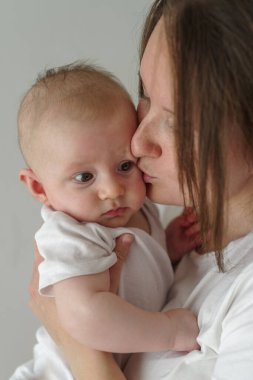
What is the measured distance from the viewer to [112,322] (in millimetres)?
878

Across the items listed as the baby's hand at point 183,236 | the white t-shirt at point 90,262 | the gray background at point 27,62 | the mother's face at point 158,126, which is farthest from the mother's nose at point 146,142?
the gray background at point 27,62

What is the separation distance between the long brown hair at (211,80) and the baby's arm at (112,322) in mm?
236

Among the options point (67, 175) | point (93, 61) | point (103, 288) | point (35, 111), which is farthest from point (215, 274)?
point (93, 61)

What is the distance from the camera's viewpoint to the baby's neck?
3.51ft

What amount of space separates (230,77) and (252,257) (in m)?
0.31

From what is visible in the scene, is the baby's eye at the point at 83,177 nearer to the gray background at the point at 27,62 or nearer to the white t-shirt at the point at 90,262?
the white t-shirt at the point at 90,262

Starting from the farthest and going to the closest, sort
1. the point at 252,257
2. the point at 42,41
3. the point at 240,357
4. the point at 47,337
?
the point at 42,41, the point at 47,337, the point at 252,257, the point at 240,357

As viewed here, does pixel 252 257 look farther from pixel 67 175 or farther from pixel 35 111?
pixel 35 111

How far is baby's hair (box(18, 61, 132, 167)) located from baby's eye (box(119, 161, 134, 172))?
4.1 inches

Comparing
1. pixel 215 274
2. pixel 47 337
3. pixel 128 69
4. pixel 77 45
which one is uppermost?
pixel 77 45

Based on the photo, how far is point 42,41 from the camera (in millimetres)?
1562

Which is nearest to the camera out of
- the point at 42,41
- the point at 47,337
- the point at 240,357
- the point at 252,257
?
the point at 240,357

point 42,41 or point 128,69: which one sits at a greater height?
point 42,41

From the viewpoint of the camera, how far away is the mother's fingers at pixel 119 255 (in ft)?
3.12
